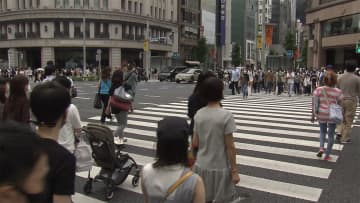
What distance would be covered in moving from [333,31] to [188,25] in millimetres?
40011

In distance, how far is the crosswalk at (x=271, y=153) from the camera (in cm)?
589

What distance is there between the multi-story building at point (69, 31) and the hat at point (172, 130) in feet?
181

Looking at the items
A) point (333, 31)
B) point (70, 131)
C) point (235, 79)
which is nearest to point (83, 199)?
point (70, 131)

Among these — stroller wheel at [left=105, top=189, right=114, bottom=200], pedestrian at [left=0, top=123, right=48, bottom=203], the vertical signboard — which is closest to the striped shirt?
stroller wheel at [left=105, top=189, right=114, bottom=200]

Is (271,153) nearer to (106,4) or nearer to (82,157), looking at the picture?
(82,157)

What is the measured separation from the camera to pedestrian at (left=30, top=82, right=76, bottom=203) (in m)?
2.22

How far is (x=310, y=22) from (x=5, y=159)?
55505mm

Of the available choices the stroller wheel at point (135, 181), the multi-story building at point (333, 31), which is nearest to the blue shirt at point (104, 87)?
the stroller wheel at point (135, 181)

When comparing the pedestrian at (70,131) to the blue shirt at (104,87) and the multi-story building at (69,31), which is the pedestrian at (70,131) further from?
the multi-story building at (69,31)

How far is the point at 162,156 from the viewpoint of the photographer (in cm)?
236

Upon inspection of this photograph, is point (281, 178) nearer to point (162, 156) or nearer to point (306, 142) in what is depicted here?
point (306, 142)

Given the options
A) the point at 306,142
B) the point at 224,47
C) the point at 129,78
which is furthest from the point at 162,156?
the point at 224,47

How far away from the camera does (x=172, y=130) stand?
232 centimetres

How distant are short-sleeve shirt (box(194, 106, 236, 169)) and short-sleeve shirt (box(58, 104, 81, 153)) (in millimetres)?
1268
